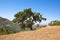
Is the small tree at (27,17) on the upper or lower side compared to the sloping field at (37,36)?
upper

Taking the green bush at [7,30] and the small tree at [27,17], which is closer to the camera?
the green bush at [7,30]

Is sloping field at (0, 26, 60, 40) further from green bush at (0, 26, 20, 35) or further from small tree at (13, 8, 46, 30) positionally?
small tree at (13, 8, 46, 30)

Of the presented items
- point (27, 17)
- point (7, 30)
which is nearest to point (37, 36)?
point (7, 30)

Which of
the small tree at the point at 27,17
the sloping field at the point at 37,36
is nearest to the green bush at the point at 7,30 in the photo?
the sloping field at the point at 37,36

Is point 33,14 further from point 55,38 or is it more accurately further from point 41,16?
point 55,38

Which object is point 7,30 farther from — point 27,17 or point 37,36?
point 27,17

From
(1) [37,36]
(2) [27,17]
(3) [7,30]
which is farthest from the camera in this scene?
(2) [27,17]

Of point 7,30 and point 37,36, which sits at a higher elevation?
point 7,30

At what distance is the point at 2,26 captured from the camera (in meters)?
21.7

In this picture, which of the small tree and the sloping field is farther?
the small tree

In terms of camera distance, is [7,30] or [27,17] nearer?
[7,30]

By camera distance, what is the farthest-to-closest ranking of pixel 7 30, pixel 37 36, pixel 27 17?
pixel 27 17 → pixel 7 30 → pixel 37 36

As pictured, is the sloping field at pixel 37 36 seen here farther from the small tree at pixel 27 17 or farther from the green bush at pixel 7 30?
the small tree at pixel 27 17

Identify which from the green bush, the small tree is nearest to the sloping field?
the green bush
